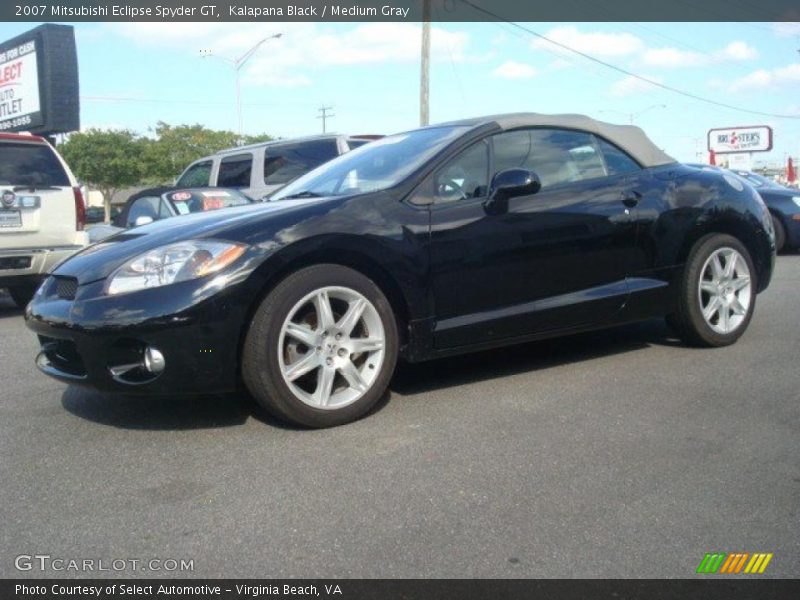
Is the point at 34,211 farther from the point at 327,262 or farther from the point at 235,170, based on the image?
the point at 327,262

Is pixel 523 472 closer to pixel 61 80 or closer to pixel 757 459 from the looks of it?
pixel 757 459

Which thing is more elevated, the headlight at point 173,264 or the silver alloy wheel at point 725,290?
the headlight at point 173,264

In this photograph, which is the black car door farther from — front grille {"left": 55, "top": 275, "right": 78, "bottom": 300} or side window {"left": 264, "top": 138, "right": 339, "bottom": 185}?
side window {"left": 264, "top": 138, "right": 339, "bottom": 185}

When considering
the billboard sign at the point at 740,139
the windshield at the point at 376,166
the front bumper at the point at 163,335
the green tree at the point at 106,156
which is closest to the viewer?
the front bumper at the point at 163,335

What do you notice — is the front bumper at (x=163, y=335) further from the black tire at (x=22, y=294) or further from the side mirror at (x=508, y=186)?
the black tire at (x=22, y=294)

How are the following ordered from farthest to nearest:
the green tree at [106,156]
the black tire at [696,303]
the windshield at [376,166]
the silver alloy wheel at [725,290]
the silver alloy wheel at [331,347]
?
1. the green tree at [106,156]
2. the silver alloy wheel at [725,290]
3. the black tire at [696,303]
4. the windshield at [376,166]
5. the silver alloy wheel at [331,347]

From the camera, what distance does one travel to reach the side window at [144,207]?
31.6 feet

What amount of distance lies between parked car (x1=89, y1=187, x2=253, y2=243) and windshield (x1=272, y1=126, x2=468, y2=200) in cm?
390

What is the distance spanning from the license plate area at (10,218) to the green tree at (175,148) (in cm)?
5070

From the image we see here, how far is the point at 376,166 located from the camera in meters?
4.84

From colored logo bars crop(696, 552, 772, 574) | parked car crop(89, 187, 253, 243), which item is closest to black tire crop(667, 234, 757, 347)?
colored logo bars crop(696, 552, 772, 574)
